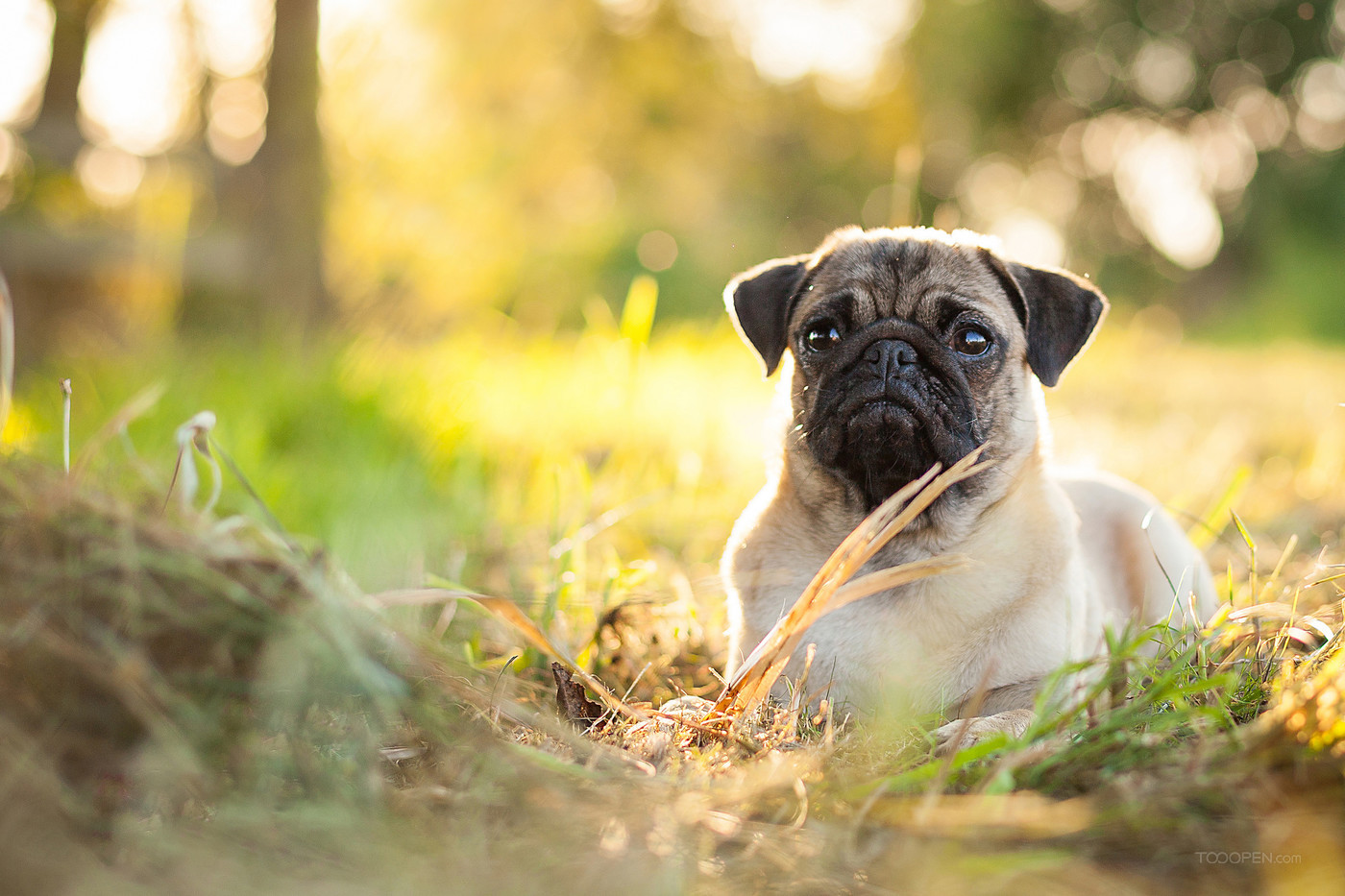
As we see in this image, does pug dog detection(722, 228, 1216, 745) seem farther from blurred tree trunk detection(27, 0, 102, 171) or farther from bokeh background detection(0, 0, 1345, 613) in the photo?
blurred tree trunk detection(27, 0, 102, 171)

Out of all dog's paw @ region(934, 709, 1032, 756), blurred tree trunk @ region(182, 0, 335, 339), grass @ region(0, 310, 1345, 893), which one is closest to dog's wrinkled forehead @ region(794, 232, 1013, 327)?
grass @ region(0, 310, 1345, 893)

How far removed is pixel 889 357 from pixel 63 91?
467 inches

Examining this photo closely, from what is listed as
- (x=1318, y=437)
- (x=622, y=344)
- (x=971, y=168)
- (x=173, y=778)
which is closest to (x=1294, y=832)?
(x=173, y=778)

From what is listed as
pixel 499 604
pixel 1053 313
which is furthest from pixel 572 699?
pixel 1053 313

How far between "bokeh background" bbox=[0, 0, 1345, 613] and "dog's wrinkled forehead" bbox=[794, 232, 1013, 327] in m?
0.94

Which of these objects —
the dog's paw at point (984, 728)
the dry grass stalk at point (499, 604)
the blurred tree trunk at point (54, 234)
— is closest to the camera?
the dry grass stalk at point (499, 604)

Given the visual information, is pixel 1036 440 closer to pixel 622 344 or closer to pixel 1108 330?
pixel 622 344

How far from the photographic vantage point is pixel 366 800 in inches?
60.3

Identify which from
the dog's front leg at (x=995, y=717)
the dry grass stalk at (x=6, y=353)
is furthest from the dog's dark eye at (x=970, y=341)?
the dry grass stalk at (x=6, y=353)

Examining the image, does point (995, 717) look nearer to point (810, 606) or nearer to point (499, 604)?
point (810, 606)

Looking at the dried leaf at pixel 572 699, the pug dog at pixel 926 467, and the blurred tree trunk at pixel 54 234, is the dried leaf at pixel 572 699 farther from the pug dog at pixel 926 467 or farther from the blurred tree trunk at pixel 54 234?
the blurred tree trunk at pixel 54 234

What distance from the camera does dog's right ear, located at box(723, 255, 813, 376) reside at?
3.32 metres

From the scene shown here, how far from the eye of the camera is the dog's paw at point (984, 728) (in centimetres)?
210

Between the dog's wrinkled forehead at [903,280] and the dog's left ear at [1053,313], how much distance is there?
0.07 meters
